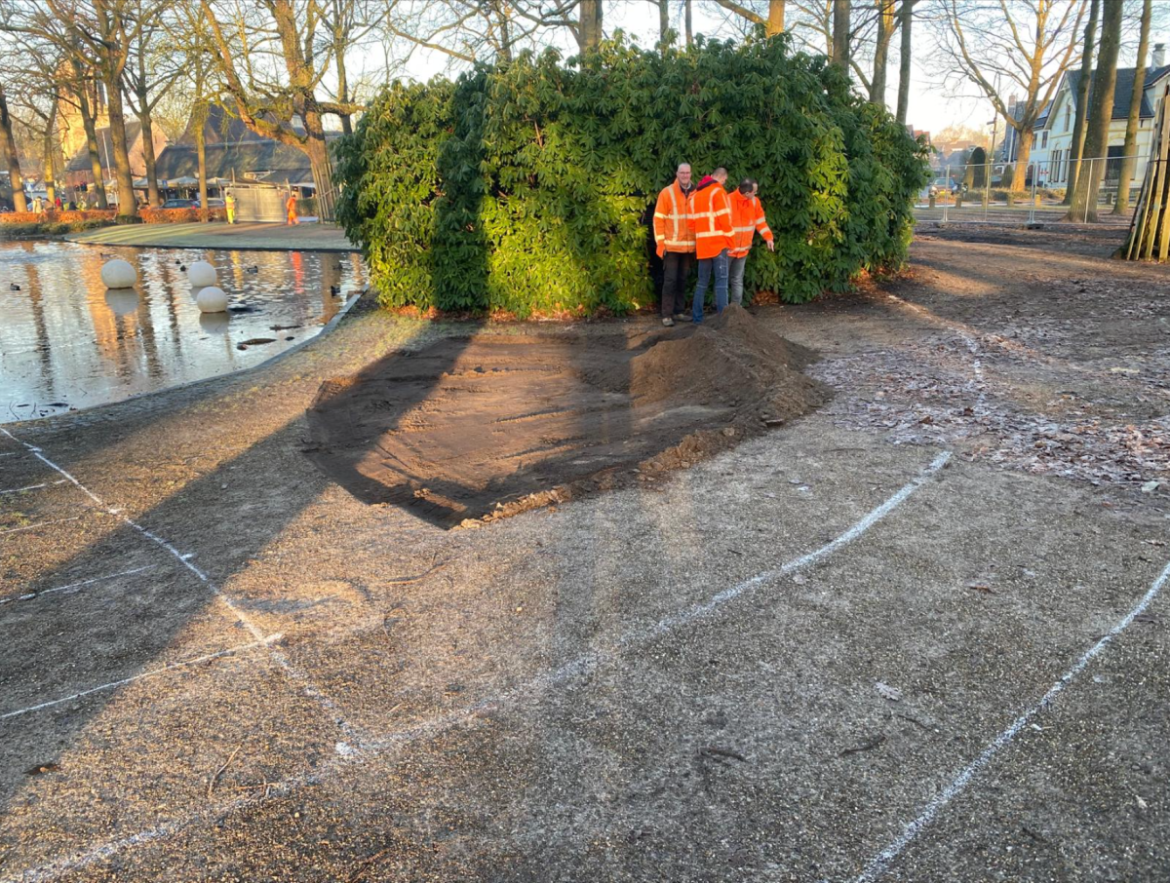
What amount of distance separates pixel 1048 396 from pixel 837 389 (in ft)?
5.80

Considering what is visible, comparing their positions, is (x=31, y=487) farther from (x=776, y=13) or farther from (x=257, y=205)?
(x=257, y=205)

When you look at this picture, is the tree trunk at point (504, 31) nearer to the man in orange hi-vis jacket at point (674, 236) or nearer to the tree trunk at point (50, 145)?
the man in orange hi-vis jacket at point (674, 236)

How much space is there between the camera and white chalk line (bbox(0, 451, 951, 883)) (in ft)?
9.21

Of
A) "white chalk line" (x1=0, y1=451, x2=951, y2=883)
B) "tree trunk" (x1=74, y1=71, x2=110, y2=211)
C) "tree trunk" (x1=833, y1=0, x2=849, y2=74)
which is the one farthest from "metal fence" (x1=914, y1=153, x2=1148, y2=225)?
"tree trunk" (x1=74, y1=71, x2=110, y2=211)

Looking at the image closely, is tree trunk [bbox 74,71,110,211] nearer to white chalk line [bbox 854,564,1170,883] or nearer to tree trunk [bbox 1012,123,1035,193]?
tree trunk [bbox 1012,123,1035,193]

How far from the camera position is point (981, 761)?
3105mm

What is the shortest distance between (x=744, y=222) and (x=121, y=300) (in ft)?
41.7

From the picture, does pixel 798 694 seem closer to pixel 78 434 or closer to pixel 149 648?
pixel 149 648

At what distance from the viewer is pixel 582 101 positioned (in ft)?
40.0

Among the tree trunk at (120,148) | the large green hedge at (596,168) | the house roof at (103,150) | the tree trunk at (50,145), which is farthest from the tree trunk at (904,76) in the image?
the house roof at (103,150)

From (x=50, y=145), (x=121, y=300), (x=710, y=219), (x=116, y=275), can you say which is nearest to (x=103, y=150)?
(x=50, y=145)

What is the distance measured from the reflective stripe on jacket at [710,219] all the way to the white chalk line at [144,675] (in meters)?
8.60

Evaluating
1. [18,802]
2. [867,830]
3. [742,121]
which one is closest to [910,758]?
[867,830]

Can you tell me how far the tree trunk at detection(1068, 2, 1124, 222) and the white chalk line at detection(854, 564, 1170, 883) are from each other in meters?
22.8
